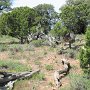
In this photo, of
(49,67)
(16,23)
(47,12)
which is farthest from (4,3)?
(49,67)

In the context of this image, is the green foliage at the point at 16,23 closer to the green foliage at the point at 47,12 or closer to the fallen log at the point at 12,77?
the fallen log at the point at 12,77

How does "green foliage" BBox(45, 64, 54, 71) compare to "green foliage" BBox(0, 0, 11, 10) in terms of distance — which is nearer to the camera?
"green foliage" BBox(45, 64, 54, 71)

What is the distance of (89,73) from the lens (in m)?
15.2

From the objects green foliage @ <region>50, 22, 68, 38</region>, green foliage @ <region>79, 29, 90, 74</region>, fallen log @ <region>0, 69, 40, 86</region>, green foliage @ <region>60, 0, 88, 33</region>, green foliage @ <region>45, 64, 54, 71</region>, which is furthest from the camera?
green foliage @ <region>60, 0, 88, 33</region>

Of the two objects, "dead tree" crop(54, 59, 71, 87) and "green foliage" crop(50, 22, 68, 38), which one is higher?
"green foliage" crop(50, 22, 68, 38)

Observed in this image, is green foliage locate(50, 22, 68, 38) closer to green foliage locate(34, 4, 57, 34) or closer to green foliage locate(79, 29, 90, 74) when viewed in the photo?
green foliage locate(79, 29, 90, 74)

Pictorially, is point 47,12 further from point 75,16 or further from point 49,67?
point 49,67

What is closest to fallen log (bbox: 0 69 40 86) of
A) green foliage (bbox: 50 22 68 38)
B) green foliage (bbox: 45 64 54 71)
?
green foliage (bbox: 45 64 54 71)

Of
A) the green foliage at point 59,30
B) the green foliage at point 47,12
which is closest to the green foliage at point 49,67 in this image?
the green foliage at point 59,30

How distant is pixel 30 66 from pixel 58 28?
23.9ft

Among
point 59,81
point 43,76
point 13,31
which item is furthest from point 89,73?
point 13,31

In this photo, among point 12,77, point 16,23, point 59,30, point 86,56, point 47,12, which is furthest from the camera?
point 47,12

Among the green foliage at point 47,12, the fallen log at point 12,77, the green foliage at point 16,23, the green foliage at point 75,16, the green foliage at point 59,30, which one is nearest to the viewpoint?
the fallen log at point 12,77

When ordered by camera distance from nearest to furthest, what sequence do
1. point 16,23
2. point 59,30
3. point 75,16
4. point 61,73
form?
1. point 61,73
2. point 59,30
3. point 16,23
4. point 75,16
